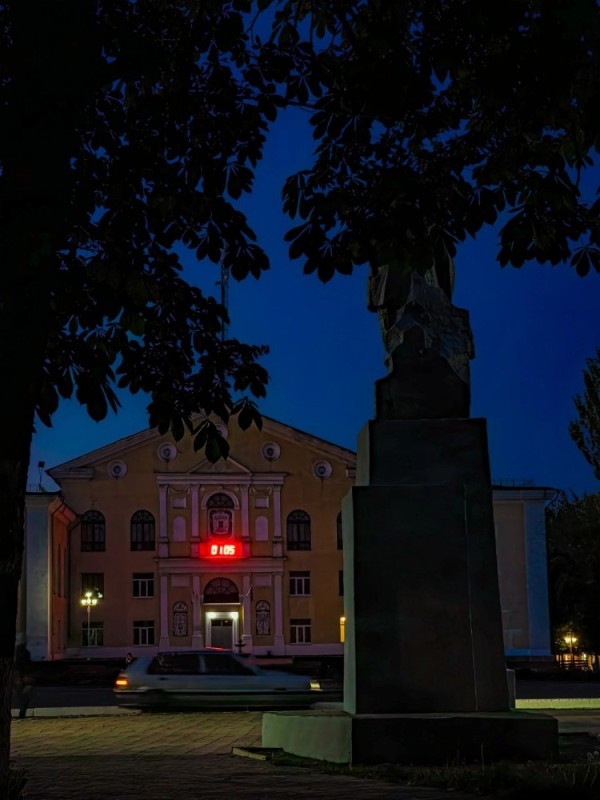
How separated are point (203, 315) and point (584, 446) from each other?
35368 mm

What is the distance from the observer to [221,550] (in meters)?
53.2

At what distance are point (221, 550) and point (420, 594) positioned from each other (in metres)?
44.4

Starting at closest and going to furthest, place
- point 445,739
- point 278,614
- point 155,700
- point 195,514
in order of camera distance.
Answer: point 445,739 < point 155,700 < point 278,614 < point 195,514

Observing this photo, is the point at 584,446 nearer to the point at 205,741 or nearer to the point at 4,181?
the point at 205,741

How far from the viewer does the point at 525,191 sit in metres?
5.91

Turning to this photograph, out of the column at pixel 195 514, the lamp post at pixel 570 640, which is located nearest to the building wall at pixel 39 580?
the column at pixel 195 514

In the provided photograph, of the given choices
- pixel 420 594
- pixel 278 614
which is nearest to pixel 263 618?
pixel 278 614

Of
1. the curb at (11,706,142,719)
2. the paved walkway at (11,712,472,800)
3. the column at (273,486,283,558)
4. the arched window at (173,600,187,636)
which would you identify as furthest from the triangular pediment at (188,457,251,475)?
the paved walkway at (11,712,472,800)

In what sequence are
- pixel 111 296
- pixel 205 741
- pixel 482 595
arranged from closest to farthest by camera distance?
pixel 111 296
pixel 482 595
pixel 205 741

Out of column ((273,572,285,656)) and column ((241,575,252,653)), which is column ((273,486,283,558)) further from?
column ((241,575,252,653))

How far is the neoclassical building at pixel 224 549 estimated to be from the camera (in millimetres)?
51812

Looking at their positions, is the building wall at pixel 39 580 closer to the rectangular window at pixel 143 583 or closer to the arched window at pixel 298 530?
the rectangular window at pixel 143 583

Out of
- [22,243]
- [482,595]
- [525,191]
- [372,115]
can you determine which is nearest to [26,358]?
[22,243]

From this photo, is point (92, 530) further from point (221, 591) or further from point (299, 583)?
point (299, 583)
